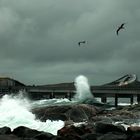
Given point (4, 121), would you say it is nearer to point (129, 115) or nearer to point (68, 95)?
point (129, 115)

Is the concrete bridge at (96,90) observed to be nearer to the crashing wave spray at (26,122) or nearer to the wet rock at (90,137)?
the crashing wave spray at (26,122)

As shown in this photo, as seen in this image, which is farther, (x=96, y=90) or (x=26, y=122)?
(x=96, y=90)

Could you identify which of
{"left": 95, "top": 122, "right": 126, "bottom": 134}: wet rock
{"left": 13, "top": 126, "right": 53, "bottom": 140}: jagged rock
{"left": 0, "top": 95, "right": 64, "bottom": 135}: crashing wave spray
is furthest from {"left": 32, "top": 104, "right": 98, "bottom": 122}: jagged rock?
{"left": 95, "top": 122, "right": 126, "bottom": 134}: wet rock

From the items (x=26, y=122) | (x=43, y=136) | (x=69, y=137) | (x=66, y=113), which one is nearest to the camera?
(x=69, y=137)

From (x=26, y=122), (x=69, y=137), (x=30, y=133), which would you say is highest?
(x=26, y=122)

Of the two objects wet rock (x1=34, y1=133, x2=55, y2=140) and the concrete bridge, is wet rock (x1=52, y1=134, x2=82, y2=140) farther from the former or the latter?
the concrete bridge

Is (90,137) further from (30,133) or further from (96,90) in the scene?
(96,90)

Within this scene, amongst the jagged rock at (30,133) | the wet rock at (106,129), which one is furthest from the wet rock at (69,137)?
the wet rock at (106,129)

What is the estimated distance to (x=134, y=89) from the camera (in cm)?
12888

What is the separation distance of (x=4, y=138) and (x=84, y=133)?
7.08 m

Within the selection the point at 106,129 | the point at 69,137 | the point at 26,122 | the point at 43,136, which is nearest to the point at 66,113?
the point at 26,122

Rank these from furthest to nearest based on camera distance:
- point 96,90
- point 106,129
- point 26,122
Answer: point 96,90 → point 26,122 → point 106,129

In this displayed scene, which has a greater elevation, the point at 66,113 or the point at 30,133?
the point at 66,113

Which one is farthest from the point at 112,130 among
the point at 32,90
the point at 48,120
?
the point at 32,90
